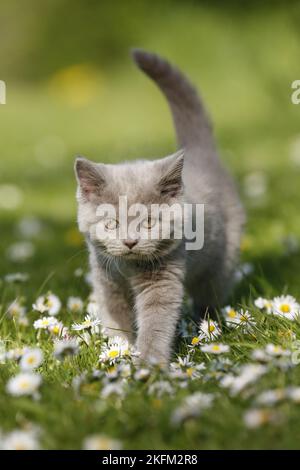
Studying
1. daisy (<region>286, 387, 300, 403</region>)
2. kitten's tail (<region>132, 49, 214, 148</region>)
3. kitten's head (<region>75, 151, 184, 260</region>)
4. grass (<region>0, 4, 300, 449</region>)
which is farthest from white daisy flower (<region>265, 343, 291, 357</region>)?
kitten's tail (<region>132, 49, 214, 148</region>)

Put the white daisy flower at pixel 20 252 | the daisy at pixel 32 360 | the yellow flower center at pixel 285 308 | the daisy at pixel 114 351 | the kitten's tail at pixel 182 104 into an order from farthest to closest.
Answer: the white daisy flower at pixel 20 252 < the kitten's tail at pixel 182 104 < the yellow flower center at pixel 285 308 < the daisy at pixel 114 351 < the daisy at pixel 32 360

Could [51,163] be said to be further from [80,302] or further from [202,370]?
[202,370]

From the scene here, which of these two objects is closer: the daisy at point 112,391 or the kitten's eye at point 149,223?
the daisy at point 112,391

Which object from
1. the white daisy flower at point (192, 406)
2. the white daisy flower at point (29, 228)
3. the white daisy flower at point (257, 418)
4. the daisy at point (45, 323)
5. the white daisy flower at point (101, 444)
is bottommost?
the white daisy flower at point (101, 444)

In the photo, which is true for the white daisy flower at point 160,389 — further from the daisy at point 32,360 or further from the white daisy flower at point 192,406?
the daisy at point 32,360

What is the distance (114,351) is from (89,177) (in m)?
0.61

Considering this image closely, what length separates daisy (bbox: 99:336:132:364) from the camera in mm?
1893

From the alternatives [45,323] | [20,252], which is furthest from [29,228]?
[45,323]

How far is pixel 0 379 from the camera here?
179cm

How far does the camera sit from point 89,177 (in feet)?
7.17

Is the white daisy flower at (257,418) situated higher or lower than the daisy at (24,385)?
lower

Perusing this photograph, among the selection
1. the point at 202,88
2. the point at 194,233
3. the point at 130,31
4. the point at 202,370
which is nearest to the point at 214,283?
the point at 194,233

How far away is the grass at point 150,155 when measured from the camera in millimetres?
1468

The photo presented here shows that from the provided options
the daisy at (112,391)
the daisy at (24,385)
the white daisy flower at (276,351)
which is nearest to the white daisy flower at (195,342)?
the white daisy flower at (276,351)
